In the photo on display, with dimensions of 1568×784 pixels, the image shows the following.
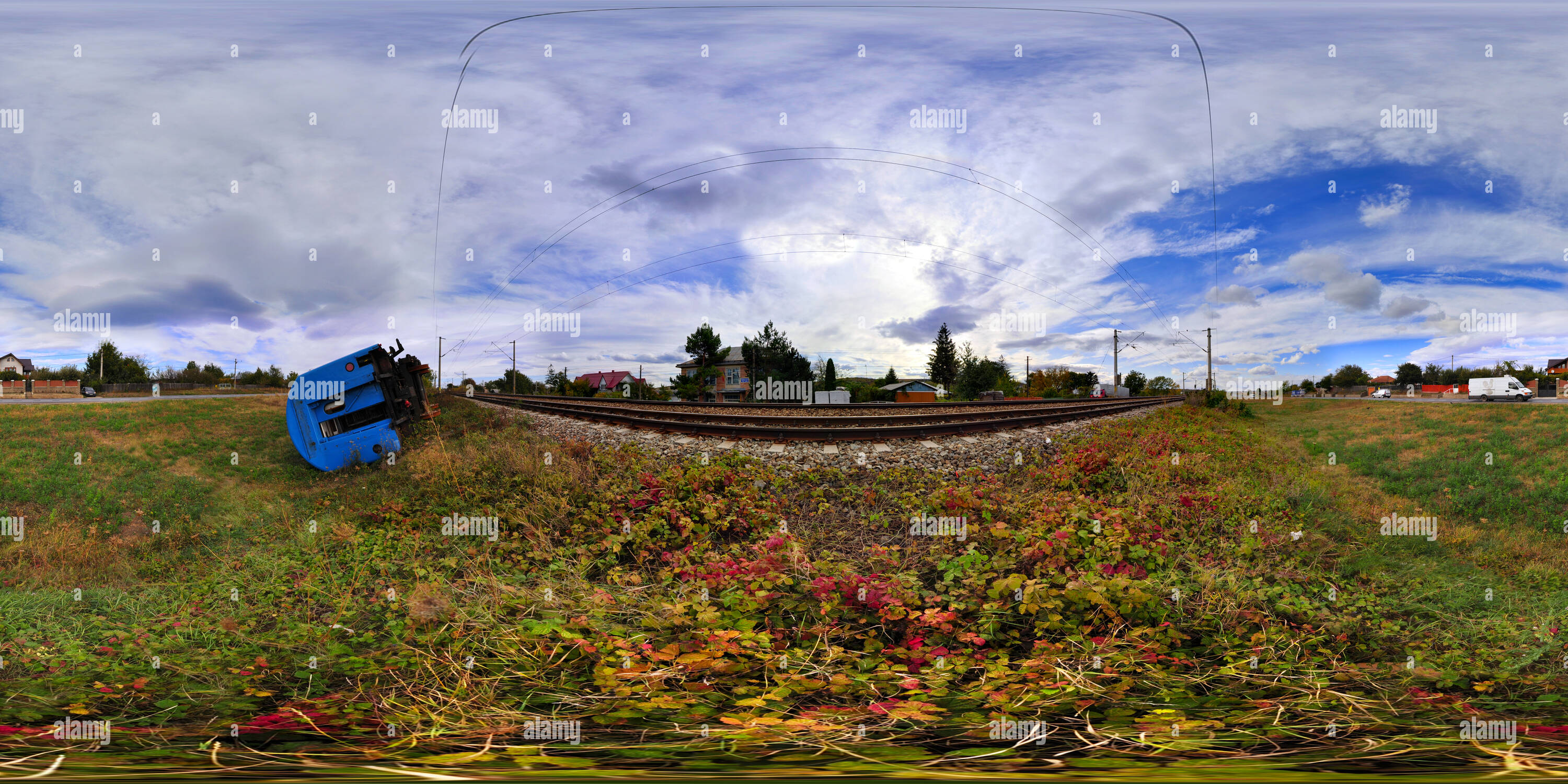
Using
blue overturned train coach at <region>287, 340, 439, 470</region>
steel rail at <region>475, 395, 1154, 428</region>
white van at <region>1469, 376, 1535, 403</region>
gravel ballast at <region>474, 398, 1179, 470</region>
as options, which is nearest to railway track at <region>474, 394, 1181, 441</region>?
steel rail at <region>475, 395, 1154, 428</region>

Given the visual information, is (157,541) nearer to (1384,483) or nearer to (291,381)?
(291,381)

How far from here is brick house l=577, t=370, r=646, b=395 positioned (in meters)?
63.1

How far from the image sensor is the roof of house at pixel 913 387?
50.8m

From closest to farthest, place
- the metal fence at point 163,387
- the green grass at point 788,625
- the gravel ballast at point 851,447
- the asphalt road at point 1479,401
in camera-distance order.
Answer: the green grass at point 788,625 < the gravel ballast at point 851,447 < the asphalt road at point 1479,401 < the metal fence at point 163,387

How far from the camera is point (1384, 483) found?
33.4ft

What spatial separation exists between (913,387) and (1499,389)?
3790 cm

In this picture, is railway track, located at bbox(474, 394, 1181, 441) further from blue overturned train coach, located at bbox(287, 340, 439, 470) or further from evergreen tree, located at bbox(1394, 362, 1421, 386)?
evergreen tree, located at bbox(1394, 362, 1421, 386)

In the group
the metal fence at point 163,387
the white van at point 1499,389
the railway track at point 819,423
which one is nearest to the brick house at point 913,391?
the railway track at point 819,423

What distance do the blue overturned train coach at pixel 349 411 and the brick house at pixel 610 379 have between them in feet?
167

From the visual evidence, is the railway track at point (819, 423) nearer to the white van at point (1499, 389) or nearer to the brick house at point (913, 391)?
the brick house at point (913, 391)

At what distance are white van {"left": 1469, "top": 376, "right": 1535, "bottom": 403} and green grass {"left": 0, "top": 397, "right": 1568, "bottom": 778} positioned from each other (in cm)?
4508

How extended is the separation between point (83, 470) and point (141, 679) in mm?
9691

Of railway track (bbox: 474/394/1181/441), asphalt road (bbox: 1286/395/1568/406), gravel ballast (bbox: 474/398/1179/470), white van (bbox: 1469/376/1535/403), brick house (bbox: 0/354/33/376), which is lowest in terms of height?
gravel ballast (bbox: 474/398/1179/470)

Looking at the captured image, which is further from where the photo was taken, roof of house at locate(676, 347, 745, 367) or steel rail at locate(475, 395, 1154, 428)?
roof of house at locate(676, 347, 745, 367)
